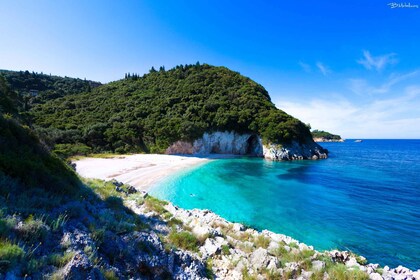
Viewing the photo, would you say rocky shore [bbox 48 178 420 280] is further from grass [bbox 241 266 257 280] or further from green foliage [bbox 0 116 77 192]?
green foliage [bbox 0 116 77 192]

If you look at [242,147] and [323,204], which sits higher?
[242,147]

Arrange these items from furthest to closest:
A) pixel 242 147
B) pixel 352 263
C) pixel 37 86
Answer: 1. pixel 37 86
2. pixel 242 147
3. pixel 352 263

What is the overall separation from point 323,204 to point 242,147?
37.1m

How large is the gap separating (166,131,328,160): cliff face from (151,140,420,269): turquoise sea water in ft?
56.6

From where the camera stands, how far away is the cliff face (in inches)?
1962

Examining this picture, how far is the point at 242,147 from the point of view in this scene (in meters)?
56.0

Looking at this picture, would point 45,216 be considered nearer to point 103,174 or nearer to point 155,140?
point 103,174

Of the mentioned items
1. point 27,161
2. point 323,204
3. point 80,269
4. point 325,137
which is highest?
point 325,137

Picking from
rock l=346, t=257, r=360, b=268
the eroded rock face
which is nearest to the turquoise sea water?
rock l=346, t=257, r=360, b=268

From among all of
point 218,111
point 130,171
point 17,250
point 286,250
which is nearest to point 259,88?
point 218,111

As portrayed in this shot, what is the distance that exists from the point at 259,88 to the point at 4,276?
7502 cm

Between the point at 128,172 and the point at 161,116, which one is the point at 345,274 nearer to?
the point at 128,172

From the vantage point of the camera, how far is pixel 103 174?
26.4 m

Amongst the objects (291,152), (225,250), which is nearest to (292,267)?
(225,250)
